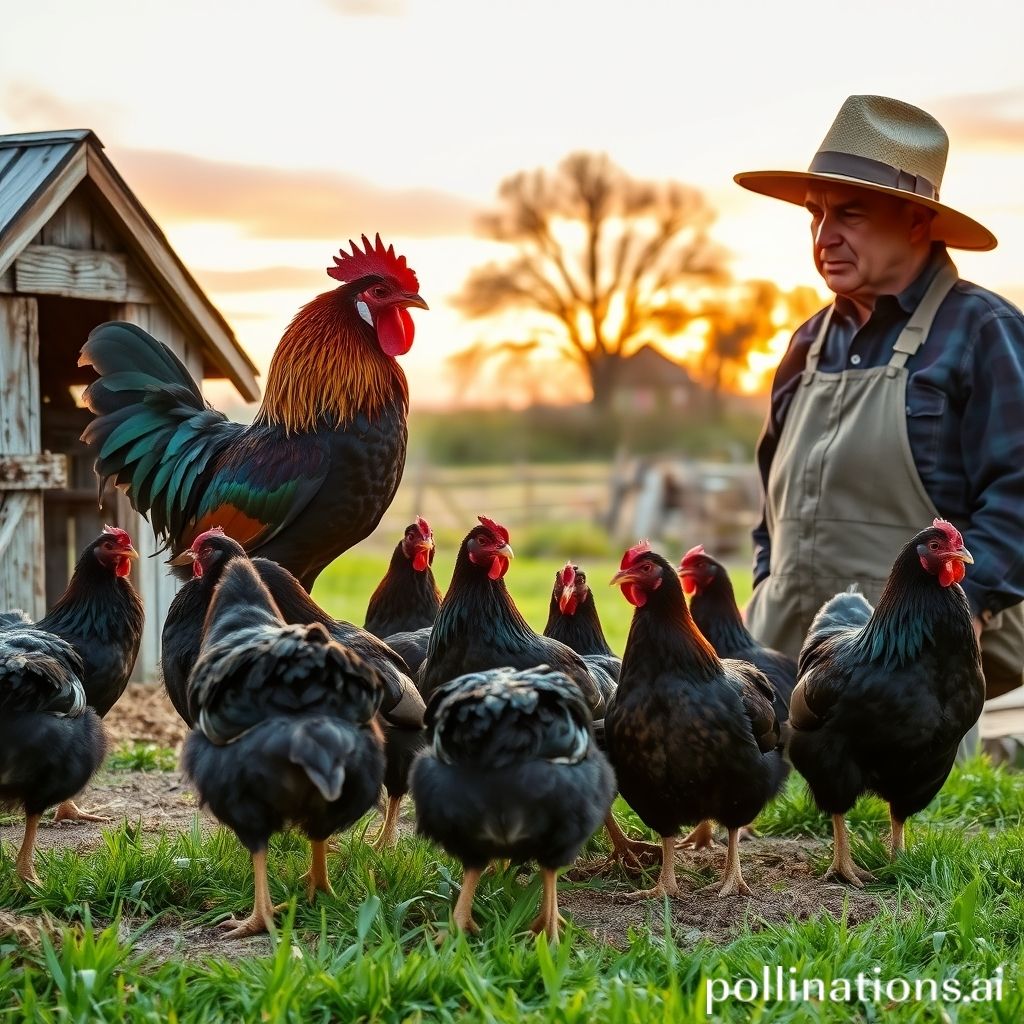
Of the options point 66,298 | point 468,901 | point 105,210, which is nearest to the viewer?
point 468,901

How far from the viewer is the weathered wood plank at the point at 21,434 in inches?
258

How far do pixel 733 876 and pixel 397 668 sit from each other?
4.64 feet

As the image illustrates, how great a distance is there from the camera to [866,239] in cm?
548

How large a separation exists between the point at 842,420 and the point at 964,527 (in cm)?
75

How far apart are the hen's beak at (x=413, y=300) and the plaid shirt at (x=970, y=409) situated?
Answer: 7.20 feet

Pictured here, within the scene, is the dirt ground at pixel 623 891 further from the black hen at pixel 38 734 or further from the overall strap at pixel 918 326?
the overall strap at pixel 918 326

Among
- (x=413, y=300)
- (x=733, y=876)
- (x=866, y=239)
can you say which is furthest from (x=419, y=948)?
(x=866, y=239)

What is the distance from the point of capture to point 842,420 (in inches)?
223

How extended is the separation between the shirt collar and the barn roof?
378 centimetres

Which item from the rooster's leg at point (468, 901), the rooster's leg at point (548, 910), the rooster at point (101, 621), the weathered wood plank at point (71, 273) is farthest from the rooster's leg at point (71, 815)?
the weathered wood plank at point (71, 273)

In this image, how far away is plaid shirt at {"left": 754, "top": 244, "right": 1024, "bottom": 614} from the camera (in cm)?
506

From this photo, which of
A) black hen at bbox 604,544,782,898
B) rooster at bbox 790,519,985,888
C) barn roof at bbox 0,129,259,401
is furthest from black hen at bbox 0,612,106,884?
barn roof at bbox 0,129,259,401

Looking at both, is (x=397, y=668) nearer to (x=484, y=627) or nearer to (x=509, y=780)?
(x=484, y=627)

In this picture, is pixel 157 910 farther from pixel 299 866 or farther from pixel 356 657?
pixel 356 657
